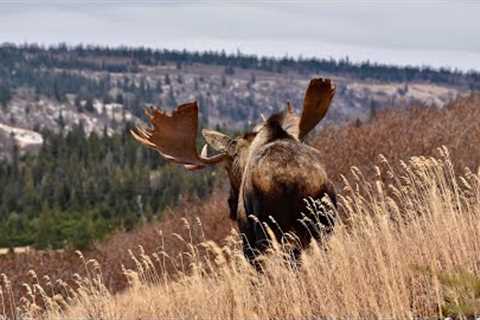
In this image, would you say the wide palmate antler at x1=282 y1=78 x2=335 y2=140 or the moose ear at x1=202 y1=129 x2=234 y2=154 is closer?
the wide palmate antler at x1=282 y1=78 x2=335 y2=140

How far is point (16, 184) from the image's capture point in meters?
117

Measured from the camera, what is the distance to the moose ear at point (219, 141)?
11363 millimetres

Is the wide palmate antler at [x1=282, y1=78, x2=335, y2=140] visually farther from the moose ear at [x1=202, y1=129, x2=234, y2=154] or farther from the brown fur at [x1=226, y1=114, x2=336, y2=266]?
the moose ear at [x1=202, y1=129, x2=234, y2=154]

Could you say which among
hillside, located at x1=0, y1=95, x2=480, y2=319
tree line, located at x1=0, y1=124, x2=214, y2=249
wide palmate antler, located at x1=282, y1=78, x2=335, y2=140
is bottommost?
Answer: tree line, located at x1=0, y1=124, x2=214, y2=249

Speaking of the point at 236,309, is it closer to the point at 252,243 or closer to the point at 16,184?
the point at 252,243

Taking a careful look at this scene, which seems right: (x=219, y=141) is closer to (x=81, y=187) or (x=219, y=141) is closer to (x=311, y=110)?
(x=311, y=110)

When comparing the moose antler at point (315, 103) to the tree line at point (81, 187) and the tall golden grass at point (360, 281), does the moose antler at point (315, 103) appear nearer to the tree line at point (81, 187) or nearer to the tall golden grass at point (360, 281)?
the tall golden grass at point (360, 281)

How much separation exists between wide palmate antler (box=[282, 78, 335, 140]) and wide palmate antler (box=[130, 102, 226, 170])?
3.60 feet

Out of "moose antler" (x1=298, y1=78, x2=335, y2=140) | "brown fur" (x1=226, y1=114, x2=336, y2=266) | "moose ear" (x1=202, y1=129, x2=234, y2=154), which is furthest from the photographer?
"moose ear" (x1=202, y1=129, x2=234, y2=154)

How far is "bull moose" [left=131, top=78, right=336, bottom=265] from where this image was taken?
944 cm

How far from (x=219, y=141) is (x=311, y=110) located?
4.33ft

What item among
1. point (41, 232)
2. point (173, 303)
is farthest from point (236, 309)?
point (41, 232)

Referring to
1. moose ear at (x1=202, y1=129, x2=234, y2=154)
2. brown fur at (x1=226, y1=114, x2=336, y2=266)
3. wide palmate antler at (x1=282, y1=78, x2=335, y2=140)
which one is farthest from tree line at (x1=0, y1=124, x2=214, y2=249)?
brown fur at (x1=226, y1=114, x2=336, y2=266)

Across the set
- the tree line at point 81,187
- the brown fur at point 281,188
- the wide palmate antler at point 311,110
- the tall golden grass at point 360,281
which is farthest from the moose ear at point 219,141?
the tree line at point 81,187
